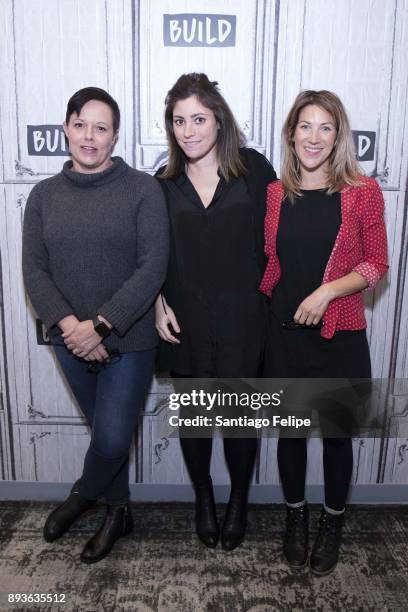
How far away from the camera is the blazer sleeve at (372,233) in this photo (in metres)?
1.70

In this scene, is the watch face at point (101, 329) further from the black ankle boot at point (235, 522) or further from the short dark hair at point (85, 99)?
the black ankle boot at point (235, 522)

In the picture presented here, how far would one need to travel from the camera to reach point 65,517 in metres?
2.08

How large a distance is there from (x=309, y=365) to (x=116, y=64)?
4.45ft

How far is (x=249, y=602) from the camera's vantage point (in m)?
1.81

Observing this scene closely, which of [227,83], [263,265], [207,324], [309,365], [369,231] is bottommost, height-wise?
[309,365]

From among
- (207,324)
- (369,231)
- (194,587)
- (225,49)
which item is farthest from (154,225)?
(194,587)

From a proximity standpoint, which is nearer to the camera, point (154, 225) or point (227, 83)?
point (154, 225)

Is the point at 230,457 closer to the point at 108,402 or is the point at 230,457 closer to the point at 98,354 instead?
the point at 108,402

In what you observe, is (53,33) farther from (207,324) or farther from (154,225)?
(207,324)

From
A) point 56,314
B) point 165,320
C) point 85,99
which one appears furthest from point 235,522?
point 85,99

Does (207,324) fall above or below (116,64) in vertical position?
below

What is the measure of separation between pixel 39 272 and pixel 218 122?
0.78 meters

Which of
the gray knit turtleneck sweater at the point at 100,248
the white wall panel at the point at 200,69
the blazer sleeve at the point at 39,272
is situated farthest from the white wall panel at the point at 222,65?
the blazer sleeve at the point at 39,272

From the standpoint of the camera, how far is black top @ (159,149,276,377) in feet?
5.77
